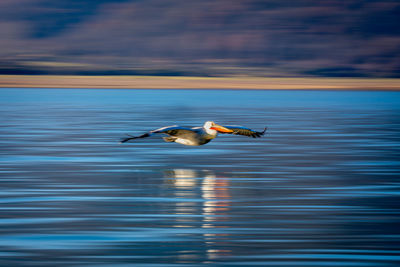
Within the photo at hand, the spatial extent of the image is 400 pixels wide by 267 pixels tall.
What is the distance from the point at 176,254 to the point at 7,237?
6.59 feet

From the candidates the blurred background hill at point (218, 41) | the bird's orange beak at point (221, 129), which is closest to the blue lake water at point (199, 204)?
the bird's orange beak at point (221, 129)

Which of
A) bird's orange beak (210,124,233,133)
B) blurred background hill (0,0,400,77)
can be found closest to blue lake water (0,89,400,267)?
bird's orange beak (210,124,233,133)

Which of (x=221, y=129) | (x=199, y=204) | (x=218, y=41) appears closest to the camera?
(x=199, y=204)

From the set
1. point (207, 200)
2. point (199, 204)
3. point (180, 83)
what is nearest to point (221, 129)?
point (207, 200)

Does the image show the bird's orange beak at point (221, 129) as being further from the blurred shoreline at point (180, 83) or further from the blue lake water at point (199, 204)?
the blurred shoreline at point (180, 83)

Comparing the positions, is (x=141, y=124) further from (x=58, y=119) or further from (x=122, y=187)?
(x=122, y=187)

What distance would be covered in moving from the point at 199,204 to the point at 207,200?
1.31 ft

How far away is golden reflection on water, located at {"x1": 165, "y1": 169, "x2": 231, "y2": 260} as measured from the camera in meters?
9.48

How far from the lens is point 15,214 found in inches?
421

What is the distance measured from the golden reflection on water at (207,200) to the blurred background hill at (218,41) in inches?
4816

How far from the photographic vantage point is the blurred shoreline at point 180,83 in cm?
11181

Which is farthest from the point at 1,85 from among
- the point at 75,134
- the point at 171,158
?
the point at 171,158

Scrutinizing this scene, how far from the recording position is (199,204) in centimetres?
1167

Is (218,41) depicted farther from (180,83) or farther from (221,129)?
(221,129)
